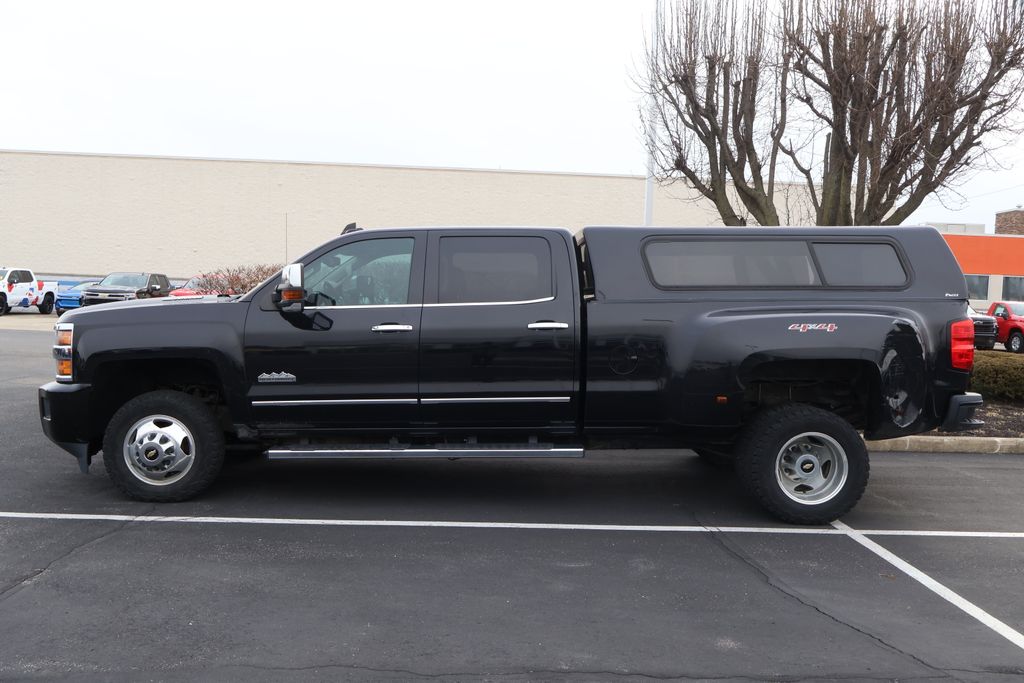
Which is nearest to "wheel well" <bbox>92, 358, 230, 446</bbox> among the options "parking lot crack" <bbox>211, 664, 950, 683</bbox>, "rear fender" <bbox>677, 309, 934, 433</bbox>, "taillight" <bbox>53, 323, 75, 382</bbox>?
"taillight" <bbox>53, 323, 75, 382</bbox>

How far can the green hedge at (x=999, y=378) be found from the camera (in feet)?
33.9

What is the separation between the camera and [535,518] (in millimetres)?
6117

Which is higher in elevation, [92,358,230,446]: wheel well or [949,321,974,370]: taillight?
[949,321,974,370]: taillight

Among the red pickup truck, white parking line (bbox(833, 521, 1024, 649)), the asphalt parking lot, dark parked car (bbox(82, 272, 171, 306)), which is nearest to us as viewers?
the asphalt parking lot

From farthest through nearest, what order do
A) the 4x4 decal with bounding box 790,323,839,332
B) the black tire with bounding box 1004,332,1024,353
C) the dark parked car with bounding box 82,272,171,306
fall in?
the dark parked car with bounding box 82,272,171,306, the black tire with bounding box 1004,332,1024,353, the 4x4 decal with bounding box 790,323,839,332

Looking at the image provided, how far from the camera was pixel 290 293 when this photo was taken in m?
5.95

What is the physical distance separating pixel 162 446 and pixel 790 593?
4168 mm

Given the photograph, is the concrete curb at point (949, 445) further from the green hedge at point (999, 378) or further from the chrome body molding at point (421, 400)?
the chrome body molding at point (421, 400)

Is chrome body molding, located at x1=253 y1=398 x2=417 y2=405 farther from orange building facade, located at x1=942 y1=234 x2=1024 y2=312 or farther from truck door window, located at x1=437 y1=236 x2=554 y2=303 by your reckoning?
orange building facade, located at x1=942 y1=234 x2=1024 y2=312

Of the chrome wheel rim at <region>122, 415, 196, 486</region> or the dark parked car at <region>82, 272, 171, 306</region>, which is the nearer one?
the chrome wheel rim at <region>122, 415, 196, 486</region>

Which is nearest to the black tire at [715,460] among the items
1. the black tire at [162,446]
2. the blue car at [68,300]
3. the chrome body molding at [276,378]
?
the chrome body molding at [276,378]

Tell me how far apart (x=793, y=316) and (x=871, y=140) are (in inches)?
264

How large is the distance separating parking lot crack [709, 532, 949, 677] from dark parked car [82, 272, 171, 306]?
24034 millimetres

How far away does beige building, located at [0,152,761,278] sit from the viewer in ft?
133
